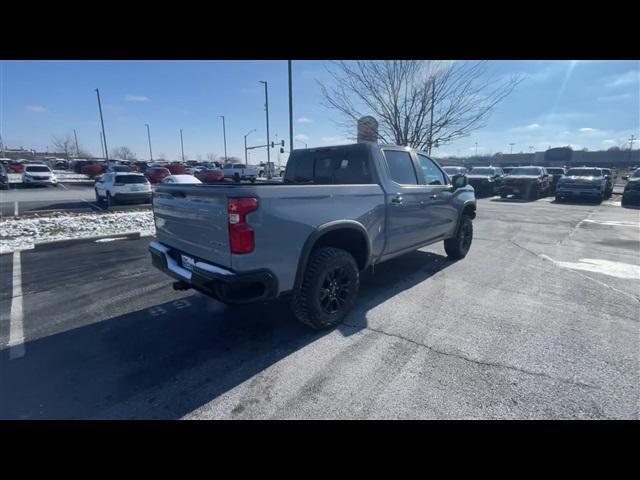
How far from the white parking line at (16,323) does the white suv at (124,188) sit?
32.4 feet

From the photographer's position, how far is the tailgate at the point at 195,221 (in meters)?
2.73

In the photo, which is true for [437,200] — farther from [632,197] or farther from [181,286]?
[632,197]

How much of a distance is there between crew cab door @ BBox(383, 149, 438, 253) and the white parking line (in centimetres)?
412

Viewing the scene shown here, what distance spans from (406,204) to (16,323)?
4.96 metres

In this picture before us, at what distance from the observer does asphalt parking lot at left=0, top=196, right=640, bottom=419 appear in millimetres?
2369

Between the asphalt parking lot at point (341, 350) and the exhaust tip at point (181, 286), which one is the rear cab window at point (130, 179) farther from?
the exhaust tip at point (181, 286)

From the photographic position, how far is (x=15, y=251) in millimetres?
6824
